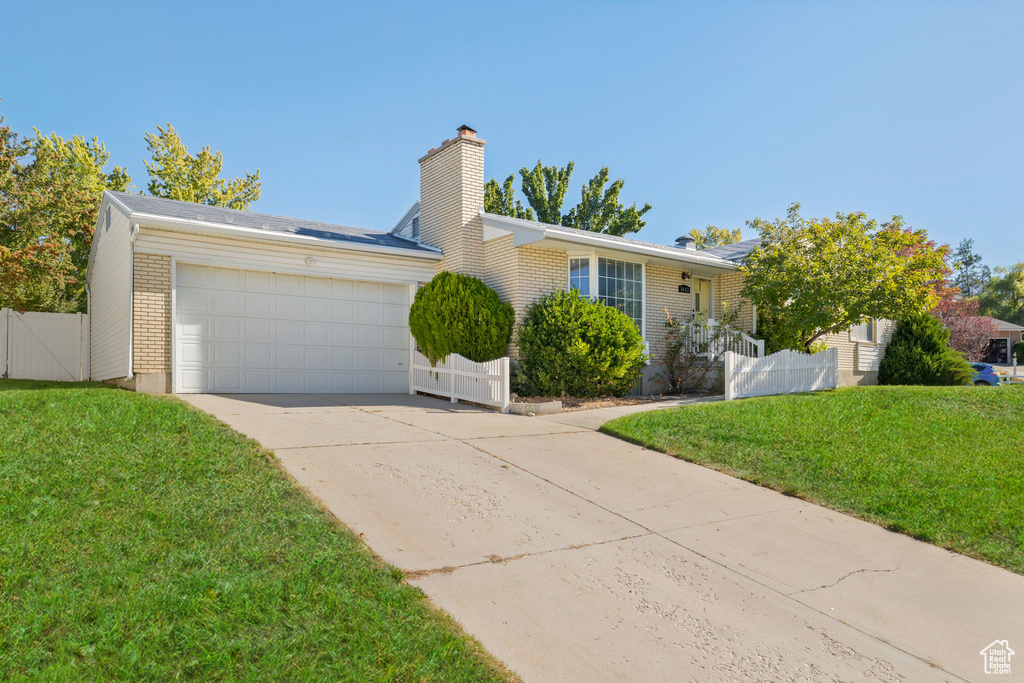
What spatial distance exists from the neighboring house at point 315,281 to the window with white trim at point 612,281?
0.03 meters

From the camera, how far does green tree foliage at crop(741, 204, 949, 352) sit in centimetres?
1243

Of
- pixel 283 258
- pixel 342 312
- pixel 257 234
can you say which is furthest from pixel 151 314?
pixel 342 312

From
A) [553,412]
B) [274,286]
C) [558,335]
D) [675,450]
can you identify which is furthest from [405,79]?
[675,450]

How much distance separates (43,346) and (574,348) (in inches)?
555

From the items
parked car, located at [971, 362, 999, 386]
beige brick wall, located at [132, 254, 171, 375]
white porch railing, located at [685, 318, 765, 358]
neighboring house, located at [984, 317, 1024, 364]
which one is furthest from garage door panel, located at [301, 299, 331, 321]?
neighboring house, located at [984, 317, 1024, 364]

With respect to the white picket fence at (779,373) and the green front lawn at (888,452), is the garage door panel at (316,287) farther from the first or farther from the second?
the white picket fence at (779,373)

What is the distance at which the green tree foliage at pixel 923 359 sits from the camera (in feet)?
56.0

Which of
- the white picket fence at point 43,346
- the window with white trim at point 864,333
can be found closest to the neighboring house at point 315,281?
the white picket fence at point 43,346

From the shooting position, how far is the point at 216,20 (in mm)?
11633

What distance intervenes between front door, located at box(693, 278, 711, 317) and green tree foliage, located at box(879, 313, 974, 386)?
5.49m

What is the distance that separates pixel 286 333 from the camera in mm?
12391

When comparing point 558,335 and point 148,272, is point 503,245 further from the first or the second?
point 148,272

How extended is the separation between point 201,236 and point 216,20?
3.94 metres

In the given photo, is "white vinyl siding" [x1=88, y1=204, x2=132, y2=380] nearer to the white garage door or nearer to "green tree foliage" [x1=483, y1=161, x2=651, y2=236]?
the white garage door
